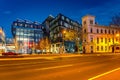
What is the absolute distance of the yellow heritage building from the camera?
89.2m

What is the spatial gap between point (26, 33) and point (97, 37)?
2191 inches

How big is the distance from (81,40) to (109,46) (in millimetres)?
14990

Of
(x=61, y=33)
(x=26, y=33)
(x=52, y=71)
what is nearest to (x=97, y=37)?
(x=61, y=33)

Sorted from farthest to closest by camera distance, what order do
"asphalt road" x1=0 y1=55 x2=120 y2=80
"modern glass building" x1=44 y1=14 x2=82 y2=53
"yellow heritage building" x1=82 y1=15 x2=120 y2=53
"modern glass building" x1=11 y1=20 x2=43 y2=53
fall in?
"modern glass building" x1=11 y1=20 x2=43 y2=53 → "modern glass building" x1=44 y1=14 x2=82 y2=53 → "yellow heritage building" x1=82 y1=15 x2=120 y2=53 → "asphalt road" x1=0 y1=55 x2=120 y2=80

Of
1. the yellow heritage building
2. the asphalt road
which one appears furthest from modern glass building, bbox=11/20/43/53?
the asphalt road

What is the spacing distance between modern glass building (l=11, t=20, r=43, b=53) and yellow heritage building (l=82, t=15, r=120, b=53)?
4375 centimetres

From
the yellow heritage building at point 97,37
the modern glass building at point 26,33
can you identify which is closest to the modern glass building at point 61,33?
the yellow heritage building at point 97,37

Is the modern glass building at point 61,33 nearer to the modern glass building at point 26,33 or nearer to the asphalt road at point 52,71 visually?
the modern glass building at point 26,33

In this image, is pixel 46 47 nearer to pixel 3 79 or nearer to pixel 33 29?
pixel 33 29

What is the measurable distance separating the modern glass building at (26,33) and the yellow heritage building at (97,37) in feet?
144

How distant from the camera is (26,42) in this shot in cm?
12812

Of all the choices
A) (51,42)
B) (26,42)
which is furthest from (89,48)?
(26,42)

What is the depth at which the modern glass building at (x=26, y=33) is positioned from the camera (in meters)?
127

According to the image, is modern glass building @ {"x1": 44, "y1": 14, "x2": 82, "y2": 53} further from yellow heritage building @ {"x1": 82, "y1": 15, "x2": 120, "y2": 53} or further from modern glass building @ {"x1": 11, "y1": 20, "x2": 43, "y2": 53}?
modern glass building @ {"x1": 11, "y1": 20, "x2": 43, "y2": 53}
